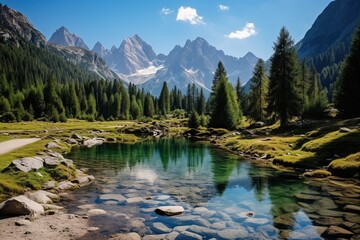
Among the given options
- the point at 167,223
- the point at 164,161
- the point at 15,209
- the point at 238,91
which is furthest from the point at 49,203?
the point at 238,91

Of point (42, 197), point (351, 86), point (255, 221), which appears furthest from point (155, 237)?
point (351, 86)

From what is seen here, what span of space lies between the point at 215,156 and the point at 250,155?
5.33m

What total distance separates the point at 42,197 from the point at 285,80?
57.4m

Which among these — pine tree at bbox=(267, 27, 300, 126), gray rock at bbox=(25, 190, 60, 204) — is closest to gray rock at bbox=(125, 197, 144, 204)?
gray rock at bbox=(25, 190, 60, 204)

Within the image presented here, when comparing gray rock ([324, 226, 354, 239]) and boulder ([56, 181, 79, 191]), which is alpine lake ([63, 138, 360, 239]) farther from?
boulder ([56, 181, 79, 191])

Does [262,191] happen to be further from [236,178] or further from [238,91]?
[238,91]

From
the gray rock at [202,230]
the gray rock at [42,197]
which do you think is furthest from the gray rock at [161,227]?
the gray rock at [42,197]

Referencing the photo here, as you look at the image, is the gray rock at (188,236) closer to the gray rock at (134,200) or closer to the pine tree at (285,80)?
the gray rock at (134,200)

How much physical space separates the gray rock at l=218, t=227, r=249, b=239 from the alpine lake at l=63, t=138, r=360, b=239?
0.05m

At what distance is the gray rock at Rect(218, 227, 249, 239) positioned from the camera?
1685cm

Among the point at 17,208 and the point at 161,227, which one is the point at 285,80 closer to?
the point at 161,227

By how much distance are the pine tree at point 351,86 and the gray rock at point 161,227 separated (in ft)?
160

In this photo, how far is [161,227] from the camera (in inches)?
710

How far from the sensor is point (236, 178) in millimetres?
32969
